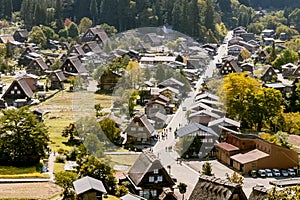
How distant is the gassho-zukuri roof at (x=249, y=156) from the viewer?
14.2 metres

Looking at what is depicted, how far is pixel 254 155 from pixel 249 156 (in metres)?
0.13

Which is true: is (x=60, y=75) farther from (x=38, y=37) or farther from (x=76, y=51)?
(x=38, y=37)

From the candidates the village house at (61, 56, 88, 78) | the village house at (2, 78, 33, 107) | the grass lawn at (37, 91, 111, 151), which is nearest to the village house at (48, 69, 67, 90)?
the grass lawn at (37, 91, 111, 151)

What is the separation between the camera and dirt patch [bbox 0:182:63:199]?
11523 millimetres

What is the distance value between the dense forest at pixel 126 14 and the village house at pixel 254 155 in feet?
75.2

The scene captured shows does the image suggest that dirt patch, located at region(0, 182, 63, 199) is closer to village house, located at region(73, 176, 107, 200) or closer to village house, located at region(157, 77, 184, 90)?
village house, located at region(73, 176, 107, 200)

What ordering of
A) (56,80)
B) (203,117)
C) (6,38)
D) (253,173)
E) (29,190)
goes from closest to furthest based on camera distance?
1. (29,190)
2. (253,173)
3. (203,117)
4. (56,80)
5. (6,38)

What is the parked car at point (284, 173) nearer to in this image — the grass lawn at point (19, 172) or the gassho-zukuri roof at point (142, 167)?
the gassho-zukuri roof at point (142, 167)

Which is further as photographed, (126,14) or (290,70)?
(126,14)

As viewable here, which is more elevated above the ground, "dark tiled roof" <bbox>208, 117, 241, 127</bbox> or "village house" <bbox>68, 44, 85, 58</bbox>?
"dark tiled roof" <bbox>208, 117, 241, 127</bbox>

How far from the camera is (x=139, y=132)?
16.2m

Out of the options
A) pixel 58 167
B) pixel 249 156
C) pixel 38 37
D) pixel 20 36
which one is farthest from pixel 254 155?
pixel 20 36

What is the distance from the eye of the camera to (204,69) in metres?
29.6

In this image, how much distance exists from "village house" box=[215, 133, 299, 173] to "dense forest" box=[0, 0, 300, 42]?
75.2ft
